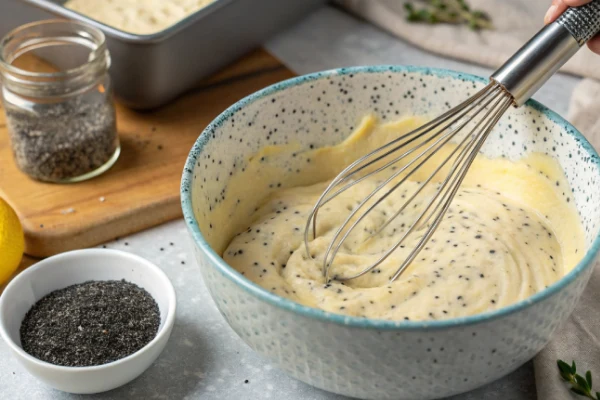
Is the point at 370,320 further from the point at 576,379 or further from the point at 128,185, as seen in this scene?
the point at 128,185

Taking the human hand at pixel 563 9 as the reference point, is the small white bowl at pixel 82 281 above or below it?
below

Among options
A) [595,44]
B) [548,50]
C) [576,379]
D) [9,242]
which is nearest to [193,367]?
[9,242]

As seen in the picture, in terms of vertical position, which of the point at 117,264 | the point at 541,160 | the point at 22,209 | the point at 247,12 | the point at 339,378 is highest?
the point at 541,160

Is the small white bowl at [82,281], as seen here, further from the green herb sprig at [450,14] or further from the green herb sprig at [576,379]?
the green herb sprig at [450,14]

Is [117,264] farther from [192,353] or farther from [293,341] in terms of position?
[293,341]

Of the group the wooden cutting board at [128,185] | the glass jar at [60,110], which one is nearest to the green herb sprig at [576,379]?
the wooden cutting board at [128,185]

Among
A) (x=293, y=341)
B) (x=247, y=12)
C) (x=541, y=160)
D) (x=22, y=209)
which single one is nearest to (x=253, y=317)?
(x=293, y=341)
